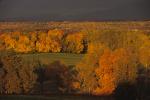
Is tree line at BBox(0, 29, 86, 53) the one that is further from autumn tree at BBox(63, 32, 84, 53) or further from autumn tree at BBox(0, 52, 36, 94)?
autumn tree at BBox(0, 52, 36, 94)

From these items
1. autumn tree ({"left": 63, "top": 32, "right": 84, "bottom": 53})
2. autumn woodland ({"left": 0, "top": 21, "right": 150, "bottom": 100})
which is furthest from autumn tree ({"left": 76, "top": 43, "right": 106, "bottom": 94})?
autumn tree ({"left": 63, "top": 32, "right": 84, "bottom": 53})

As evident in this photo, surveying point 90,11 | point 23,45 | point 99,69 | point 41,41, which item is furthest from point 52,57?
point 90,11

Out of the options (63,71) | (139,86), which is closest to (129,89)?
(139,86)

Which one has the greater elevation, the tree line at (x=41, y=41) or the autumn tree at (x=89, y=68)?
the tree line at (x=41, y=41)

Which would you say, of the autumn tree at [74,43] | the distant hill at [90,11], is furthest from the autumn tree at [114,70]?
the distant hill at [90,11]

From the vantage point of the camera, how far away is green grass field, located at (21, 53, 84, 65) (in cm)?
410

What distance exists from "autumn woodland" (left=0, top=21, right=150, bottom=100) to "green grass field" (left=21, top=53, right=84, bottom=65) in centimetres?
2

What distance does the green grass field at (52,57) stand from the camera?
410 cm

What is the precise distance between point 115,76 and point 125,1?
2.75 feet

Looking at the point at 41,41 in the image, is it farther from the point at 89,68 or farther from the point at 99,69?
the point at 99,69

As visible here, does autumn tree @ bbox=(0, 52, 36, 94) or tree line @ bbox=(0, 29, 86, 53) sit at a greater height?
tree line @ bbox=(0, 29, 86, 53)

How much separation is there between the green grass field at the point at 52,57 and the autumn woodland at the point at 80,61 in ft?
0.08

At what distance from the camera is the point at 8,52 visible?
4.19 metres

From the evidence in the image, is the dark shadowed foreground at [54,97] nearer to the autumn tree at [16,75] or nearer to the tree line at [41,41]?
the autumn tree at [16,75]
